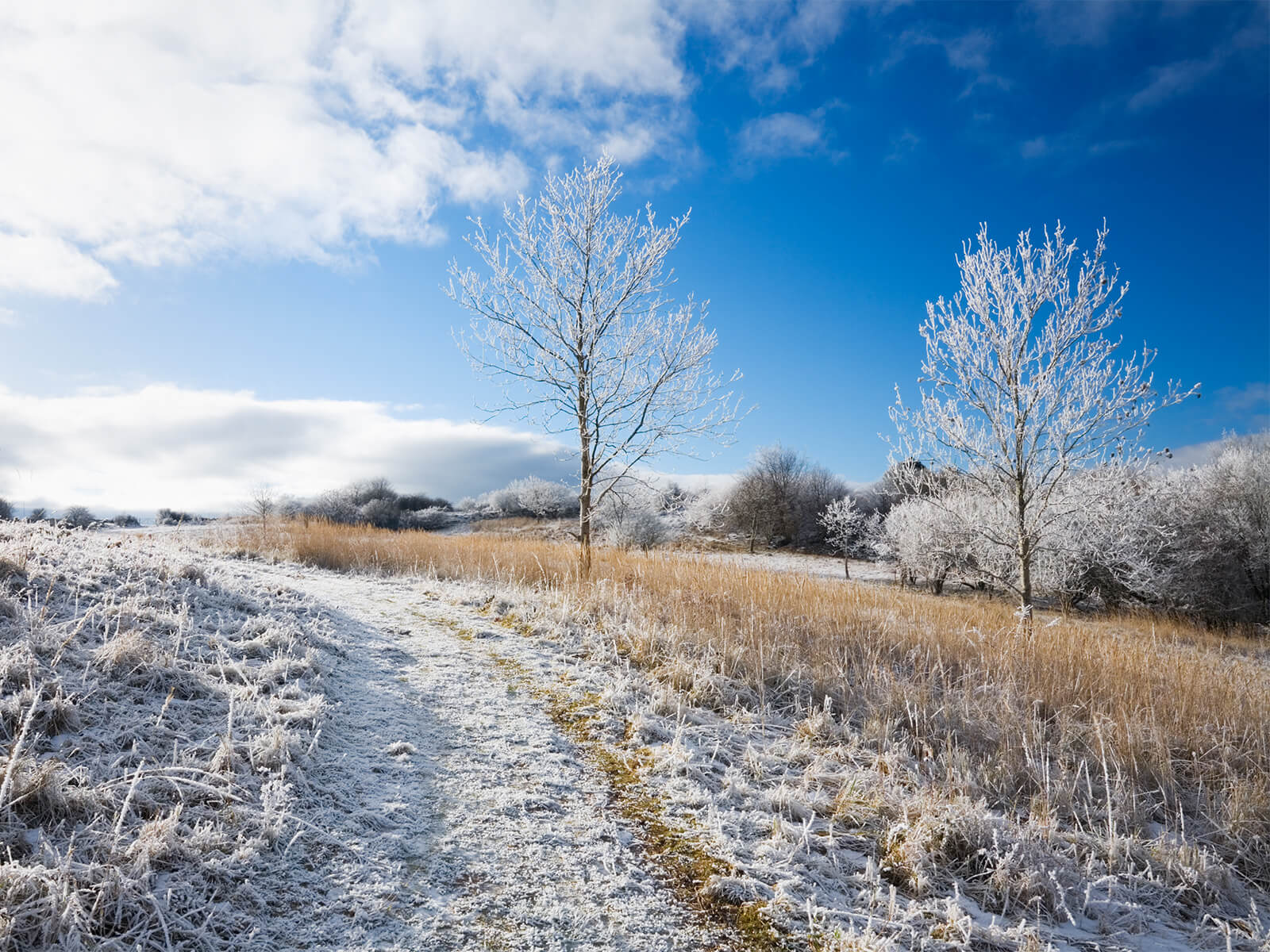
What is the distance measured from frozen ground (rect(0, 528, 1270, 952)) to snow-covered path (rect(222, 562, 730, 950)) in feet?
0.04

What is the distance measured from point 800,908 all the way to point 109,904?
270 centimetres

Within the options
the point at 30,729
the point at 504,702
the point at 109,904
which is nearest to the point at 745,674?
the point at 504,702

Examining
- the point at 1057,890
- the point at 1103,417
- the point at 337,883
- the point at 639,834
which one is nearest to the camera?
the point at 337,883

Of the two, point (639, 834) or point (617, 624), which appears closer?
point (639, 834)

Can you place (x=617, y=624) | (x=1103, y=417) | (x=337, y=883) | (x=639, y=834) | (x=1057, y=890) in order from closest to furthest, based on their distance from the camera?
(x=337, y=883) → (x=1057, y=890) → (x=639, y=834) → (x=617, y=624) → (x=1103, y=417)

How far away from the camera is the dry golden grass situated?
400 centimetres

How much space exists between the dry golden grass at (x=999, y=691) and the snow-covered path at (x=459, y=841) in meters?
1.81

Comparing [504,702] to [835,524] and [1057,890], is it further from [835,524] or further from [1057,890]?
[835,524]

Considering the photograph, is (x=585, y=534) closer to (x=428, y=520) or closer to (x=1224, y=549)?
(x=1224, y=549)

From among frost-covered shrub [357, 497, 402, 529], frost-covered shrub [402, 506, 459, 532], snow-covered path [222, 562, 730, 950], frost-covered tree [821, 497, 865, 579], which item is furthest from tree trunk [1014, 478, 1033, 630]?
frost-covered shrub [357, 497, 402, 529]

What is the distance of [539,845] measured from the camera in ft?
9.71

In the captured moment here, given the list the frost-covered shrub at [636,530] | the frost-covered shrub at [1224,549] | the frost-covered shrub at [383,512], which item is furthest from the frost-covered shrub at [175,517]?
the frost-covered shrub at [1224,549]

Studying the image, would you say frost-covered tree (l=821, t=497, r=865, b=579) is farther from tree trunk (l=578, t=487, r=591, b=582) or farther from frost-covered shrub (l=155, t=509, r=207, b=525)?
frost-covered shrub (l=155, t=509, r=207, b=525)

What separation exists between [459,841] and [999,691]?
486 centimetres
